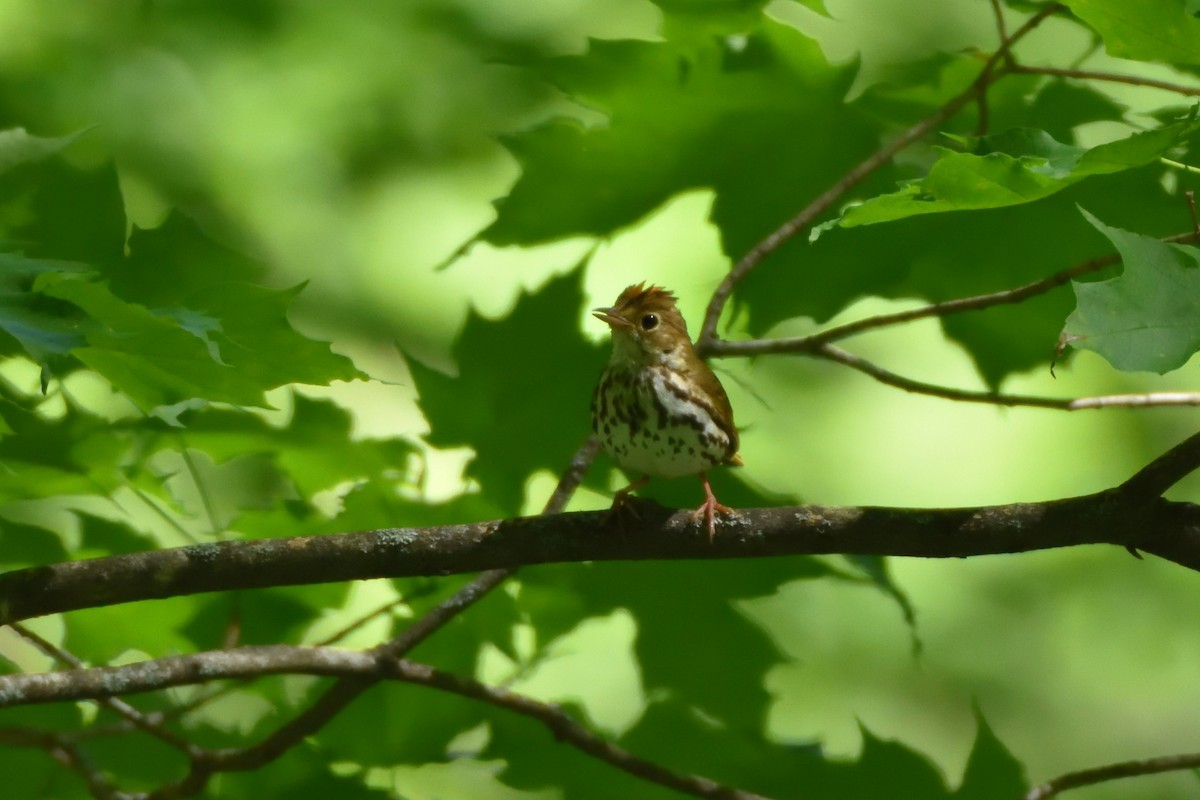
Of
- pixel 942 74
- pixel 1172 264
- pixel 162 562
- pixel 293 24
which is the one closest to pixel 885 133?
pixel 942 74

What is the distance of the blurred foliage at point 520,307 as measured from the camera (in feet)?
2.36

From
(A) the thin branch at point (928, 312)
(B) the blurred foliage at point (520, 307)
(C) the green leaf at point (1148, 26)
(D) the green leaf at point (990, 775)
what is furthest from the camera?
(D) the green leaf at point (990, 775)

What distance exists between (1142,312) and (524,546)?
438 millimetres

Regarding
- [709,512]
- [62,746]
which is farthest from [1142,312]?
[62,746]

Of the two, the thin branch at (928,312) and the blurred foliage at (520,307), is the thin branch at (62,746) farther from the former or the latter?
the thin branch at (928,312)

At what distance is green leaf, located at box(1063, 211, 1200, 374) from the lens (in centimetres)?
48

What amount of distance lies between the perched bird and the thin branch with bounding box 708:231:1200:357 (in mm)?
51

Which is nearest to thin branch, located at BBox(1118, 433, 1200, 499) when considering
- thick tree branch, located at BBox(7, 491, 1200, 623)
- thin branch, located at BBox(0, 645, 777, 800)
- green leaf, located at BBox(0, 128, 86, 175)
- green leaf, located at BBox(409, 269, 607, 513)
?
thick tree branch, located at BBox(7, 491, 1200, 623)

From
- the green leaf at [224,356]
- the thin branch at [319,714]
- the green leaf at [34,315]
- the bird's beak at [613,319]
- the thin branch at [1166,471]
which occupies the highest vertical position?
the green leaf at [34,315]

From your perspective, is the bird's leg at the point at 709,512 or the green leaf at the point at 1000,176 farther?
the bird's leg at the point at 709,512

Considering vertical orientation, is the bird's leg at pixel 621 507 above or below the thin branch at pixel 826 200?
below

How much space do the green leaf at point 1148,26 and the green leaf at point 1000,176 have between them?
4 centimetres

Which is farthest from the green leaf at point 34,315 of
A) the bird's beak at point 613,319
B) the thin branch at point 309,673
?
the bird's beak at point 613,319

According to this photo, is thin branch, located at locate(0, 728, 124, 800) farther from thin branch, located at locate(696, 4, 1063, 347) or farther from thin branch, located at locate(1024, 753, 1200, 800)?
thin branch, located at locate(1024, 753, 1200, 800)
